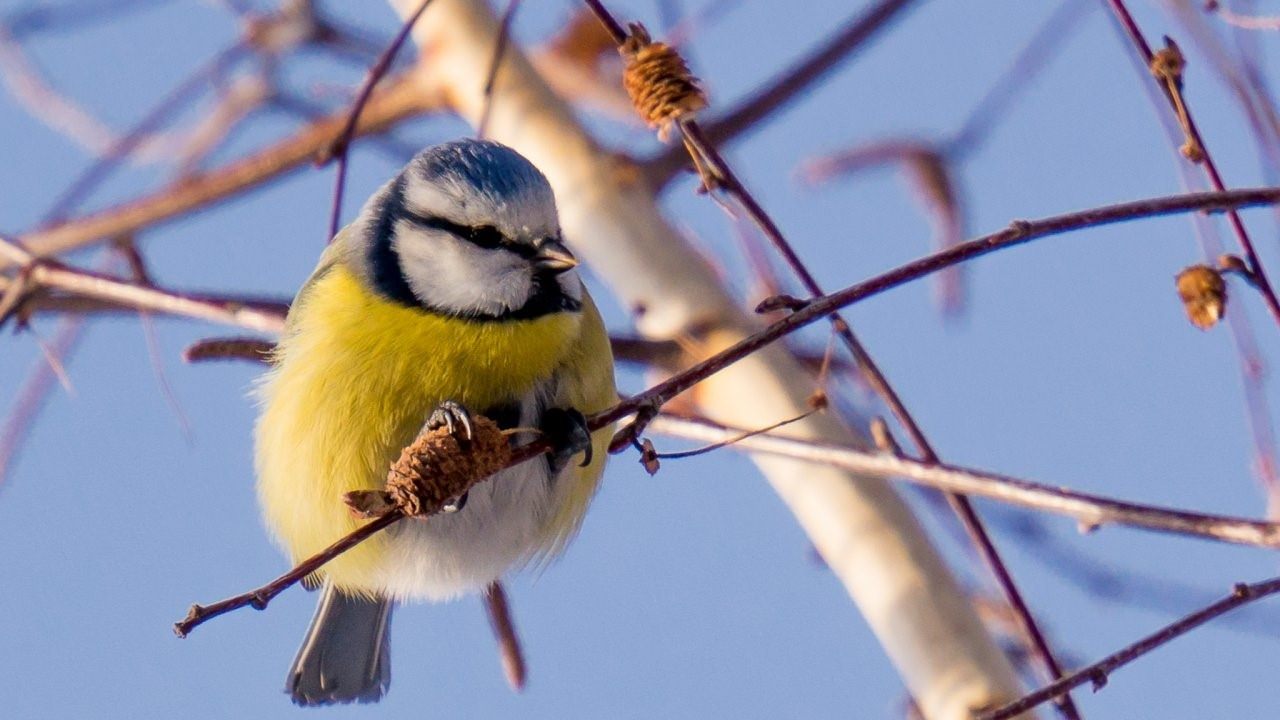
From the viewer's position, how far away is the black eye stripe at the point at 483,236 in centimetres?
191

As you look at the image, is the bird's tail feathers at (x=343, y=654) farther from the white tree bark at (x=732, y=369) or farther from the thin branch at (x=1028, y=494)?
the thin branch at (x=1028, y=494)

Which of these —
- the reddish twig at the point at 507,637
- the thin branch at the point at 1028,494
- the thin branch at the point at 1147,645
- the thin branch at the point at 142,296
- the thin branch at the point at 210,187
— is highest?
the thin branch at the point at 210,187

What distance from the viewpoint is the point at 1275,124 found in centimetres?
153

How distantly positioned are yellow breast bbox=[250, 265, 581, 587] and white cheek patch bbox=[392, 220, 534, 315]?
4 centimetres

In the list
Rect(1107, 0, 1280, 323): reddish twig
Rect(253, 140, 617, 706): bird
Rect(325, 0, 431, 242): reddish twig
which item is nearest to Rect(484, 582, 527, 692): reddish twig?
Rect(253, 140, 617, 706): bird

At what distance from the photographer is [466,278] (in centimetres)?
192

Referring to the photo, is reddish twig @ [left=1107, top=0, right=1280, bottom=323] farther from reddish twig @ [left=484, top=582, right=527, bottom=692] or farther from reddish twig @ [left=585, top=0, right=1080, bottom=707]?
Result: reddish twig @ [left=484, top=582, right=527, bottom=692]

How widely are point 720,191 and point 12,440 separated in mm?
1604

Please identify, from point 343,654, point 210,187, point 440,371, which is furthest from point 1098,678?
point 210,187

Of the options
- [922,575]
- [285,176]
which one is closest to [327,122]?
[285,176]

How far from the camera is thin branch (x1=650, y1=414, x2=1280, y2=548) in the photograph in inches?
41.4

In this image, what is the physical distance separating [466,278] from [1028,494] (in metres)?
0.93

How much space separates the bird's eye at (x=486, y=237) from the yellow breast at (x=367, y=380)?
124 mm

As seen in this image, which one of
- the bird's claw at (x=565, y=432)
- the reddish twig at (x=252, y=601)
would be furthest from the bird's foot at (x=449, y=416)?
the reddish twig at (x=252, y=601)
